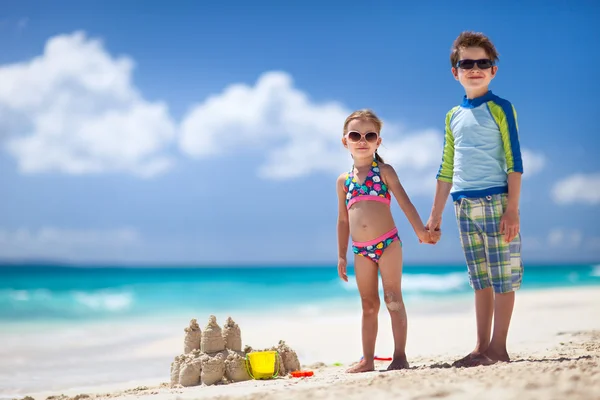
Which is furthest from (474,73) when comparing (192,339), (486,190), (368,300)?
(192,339)

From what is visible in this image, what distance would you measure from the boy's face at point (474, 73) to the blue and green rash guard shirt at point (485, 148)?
0.09 metres

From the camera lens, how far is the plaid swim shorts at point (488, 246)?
3986mm

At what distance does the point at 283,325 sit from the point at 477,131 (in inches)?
324

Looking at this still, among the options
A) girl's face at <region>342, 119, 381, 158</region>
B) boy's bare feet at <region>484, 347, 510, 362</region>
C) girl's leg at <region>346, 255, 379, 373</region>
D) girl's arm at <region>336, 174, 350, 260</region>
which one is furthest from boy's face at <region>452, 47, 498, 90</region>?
boy's bare feet at <region>484, 347, 510, 362</region>

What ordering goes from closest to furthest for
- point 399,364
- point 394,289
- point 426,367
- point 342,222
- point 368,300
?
point 426,367 < point 399,364 < point 394,289 < point 368,300 < point 342,222

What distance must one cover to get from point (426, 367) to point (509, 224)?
44.9 inches

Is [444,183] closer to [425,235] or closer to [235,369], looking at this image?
[425,235]

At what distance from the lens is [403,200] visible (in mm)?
4547

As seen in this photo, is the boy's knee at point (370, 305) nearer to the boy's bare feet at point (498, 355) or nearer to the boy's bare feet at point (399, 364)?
the boy's bare feet at point (399, 364)

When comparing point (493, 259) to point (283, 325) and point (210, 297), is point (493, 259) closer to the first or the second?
point (283, 325)

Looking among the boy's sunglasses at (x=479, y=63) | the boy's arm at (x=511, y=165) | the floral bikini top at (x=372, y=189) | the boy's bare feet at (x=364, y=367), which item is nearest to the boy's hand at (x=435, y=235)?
the floral bikini top at (x=372, y=189)

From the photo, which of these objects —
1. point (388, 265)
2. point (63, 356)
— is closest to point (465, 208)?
point (388, 265)

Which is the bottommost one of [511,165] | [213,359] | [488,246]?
[213,359]

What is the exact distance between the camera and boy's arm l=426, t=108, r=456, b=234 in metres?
4.39
